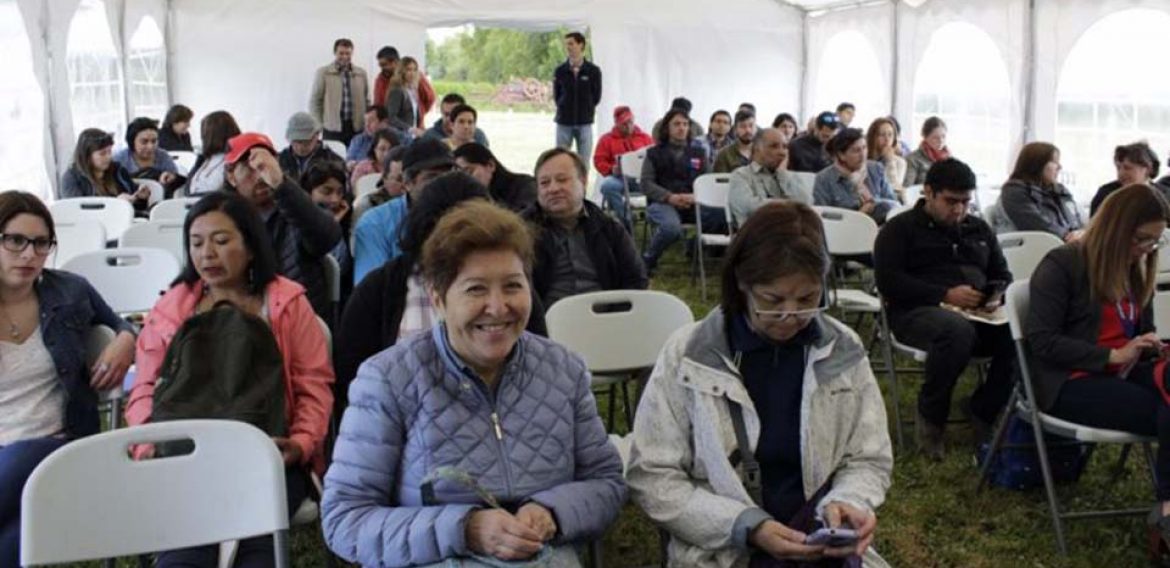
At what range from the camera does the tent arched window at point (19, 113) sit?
6.74m

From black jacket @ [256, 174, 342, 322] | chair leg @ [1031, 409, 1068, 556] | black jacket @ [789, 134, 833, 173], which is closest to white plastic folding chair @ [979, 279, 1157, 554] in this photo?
chair leg @ [1031, 409, 1068, 556]

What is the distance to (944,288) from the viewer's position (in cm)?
424

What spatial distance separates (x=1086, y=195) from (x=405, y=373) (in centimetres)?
769

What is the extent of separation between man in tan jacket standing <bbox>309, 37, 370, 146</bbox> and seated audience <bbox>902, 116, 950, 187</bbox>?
5.32 metres

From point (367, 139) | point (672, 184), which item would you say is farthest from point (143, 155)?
point (672, 184)

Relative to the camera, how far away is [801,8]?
12820 mm

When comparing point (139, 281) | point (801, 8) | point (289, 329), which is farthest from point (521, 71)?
point (289, 329)

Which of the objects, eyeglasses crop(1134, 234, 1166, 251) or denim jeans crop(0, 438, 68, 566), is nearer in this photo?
denim jeans crop(0, 438, 68, 566)

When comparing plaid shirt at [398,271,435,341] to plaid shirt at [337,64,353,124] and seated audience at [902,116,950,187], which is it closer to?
seated audience at [902,116,950,187]

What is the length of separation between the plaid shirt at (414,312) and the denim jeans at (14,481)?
0.90 meters

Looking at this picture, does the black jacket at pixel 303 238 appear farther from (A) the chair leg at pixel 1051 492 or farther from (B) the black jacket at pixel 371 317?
(A) the chair leg at pixel 1051 492

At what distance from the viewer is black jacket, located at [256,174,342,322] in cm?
349

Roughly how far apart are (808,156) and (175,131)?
539 cm

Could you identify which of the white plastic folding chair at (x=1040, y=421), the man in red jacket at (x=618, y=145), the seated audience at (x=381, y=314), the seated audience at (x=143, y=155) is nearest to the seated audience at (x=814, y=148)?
the man in red jacket at (x=618, y=145)
